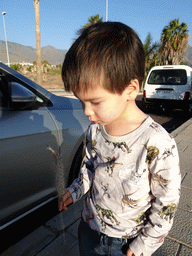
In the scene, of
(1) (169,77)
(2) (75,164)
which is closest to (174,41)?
(1) (169,77)

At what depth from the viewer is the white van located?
7168 millimetres

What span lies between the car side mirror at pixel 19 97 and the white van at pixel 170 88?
6.57 metres

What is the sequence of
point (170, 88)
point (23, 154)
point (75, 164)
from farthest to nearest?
point (170, 88)
point (75, 164)
point (23, 154)

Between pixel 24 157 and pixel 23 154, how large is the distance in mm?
29

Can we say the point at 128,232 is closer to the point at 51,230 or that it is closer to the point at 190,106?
the point at 51,230

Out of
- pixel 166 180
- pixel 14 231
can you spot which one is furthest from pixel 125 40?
pixel 14 231

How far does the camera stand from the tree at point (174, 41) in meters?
25.0

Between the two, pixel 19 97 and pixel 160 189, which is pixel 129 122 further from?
pixel 19 97

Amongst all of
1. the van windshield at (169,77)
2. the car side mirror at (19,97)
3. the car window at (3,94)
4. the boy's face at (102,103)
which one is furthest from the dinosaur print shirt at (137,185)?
the van windshield at (169,77)

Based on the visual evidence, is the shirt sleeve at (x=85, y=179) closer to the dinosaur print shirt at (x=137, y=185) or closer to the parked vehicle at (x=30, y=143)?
the dinosaur print shirt at (x=137, y=185)

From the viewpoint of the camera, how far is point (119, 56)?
0.77 meters

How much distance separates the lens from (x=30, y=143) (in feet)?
5.70

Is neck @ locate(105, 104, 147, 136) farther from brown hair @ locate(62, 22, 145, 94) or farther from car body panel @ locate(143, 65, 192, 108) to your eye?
car body panel @ locate(143, 65, 192, 108)

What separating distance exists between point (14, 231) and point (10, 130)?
1134mm
